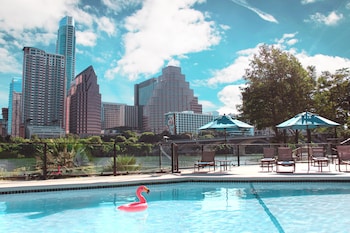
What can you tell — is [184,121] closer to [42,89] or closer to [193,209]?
[42,89]

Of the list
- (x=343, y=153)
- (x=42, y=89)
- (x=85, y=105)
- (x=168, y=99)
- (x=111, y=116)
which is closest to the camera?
(x=343, y=153)

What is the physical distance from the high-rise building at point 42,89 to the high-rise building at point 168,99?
39.7 meters

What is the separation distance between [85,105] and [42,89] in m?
17.6

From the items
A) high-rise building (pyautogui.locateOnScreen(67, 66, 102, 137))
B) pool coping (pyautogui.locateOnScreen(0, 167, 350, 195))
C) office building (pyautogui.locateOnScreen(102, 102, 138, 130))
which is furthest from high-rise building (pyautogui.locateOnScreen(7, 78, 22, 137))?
pool coping (pyautogui.locateOnScreen(0, 167, 350, 195))

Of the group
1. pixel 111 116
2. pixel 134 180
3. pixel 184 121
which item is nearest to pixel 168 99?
pixel 184 121

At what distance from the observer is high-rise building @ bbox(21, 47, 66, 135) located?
11700cm

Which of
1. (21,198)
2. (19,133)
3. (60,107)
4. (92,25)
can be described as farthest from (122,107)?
(21,198)

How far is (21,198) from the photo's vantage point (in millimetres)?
7613

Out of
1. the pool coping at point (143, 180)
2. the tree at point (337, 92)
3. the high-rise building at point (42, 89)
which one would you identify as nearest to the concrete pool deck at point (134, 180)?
the pool coping at point (143, 180)

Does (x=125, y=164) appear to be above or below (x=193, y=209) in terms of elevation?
above

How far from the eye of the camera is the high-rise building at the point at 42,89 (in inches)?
4606

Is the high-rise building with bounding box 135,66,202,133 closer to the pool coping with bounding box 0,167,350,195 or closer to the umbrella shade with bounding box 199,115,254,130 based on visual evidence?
the umbrella shade with bounding box 199,115,254,130

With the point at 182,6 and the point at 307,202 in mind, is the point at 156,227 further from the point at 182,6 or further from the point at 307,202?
the point at 182,6

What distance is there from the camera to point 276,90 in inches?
901
